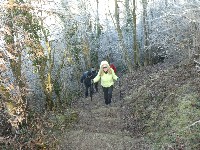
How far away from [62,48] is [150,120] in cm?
1257

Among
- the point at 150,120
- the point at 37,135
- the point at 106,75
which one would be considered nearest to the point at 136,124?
the point at 150,120

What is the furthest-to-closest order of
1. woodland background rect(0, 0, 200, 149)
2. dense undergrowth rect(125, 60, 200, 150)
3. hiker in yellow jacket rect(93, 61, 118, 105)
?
hiker in yellow jacket rect(93, 61, 118, 105) < dense undergrowth rect(125, 60, 200, 150) < woodland background rect(0, 0, 200, 149)

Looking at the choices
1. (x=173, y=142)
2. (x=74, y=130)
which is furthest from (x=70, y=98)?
(x=173, y=142)

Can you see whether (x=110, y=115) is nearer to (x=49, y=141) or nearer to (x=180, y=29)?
(x=49, y=141)

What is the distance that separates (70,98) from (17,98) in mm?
12145

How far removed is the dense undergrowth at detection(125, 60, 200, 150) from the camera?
372 inches

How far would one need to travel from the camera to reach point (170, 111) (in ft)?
36.1

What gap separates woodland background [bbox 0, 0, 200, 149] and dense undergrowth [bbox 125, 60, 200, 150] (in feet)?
0.75

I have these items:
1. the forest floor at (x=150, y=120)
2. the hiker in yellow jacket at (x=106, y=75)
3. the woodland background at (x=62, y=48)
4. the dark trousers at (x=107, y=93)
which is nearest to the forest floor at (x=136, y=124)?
the forest floor at (x=150, y=120)

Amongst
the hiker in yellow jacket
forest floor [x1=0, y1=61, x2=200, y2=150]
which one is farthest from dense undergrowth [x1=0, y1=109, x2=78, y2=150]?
Result: the hiker in yellow jacket

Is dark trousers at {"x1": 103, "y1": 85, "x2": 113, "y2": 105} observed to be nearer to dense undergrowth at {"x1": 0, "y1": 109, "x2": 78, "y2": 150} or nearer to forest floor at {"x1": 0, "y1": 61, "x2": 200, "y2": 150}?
forest floor at {"x1": 0, "y1": 61, "x2": 200, "y2": 150}

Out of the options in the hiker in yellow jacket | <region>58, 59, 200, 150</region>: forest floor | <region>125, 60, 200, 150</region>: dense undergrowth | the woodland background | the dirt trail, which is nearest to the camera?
the woodland background

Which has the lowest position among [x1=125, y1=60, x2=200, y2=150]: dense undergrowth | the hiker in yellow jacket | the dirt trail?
the dirt trail

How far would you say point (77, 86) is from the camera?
85.0 ft
